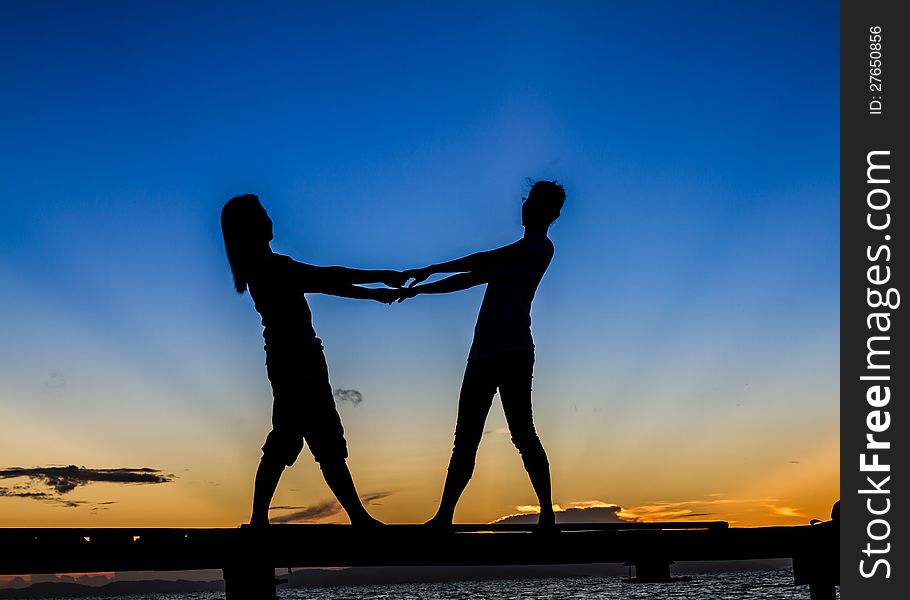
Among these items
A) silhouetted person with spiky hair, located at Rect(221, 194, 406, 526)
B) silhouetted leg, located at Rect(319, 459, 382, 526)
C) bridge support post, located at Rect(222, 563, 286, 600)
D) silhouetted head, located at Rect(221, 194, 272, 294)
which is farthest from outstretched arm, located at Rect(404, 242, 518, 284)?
bridge support post, located at Rect(222, 563, 286, 600)

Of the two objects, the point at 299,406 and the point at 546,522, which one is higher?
the point at 299,406

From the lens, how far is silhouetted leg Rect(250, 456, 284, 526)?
24.4ft

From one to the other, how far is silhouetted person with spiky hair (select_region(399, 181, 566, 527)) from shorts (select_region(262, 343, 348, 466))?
1191 mm

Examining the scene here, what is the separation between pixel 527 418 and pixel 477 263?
1.46 meters

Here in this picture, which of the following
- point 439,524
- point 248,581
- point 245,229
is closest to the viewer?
point 248,581

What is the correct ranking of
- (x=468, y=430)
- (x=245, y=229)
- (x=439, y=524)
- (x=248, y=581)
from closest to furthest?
(x=248, y=581)
(x=245, y=229)
(x=439, y=524)
(x=468, y=430)

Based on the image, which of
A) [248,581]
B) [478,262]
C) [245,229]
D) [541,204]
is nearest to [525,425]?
[478,262]

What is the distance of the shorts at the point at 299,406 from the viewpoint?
24.7 feet

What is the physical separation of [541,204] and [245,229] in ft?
8.47

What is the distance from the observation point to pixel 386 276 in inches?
350

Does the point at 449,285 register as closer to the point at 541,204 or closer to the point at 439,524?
the point at 541,204

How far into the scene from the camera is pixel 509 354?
25.6 feet

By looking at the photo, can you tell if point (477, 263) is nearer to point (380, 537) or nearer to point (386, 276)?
point (386, 276)
